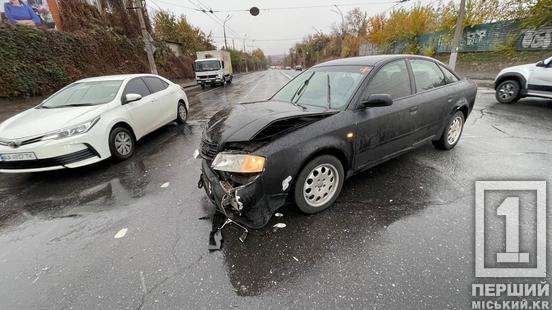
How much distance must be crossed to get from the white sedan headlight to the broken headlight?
120 inches

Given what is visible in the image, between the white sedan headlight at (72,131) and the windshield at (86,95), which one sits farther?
the windshield at (86,95)

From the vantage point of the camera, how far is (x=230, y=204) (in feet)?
8.38

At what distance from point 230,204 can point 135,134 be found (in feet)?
12.7

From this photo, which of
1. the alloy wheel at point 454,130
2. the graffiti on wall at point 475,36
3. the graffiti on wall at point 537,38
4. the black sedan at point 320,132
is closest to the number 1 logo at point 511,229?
the black sedan at point 320,132

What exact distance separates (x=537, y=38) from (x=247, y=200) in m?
24.0

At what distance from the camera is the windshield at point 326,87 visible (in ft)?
10.6

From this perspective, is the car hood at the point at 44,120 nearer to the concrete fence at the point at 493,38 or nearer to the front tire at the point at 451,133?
the front tire at the point at 451,133

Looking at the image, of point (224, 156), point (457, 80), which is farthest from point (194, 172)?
point (457, 80)

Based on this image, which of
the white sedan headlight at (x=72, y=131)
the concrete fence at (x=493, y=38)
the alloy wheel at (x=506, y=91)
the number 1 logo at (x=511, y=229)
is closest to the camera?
the number 1 logo at (x=511, y=229)

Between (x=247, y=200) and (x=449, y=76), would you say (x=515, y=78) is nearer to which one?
(x=449, y=76)

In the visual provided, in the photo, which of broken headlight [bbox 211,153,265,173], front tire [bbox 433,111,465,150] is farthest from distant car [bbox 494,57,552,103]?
broken headlight [bbox 211,153,265,173]

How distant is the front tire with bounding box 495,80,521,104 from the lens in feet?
26.1

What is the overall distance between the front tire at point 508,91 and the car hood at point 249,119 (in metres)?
8.36

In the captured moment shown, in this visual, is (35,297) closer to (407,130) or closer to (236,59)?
(407,130)
